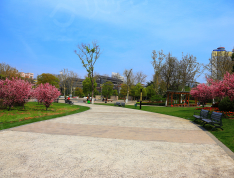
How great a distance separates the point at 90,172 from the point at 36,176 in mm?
1174

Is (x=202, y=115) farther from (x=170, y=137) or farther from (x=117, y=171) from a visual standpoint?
(x=117, y=171)

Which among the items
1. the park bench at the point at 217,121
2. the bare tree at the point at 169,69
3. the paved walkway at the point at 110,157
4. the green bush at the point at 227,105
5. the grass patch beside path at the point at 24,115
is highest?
the bare tree at the point at 169,69

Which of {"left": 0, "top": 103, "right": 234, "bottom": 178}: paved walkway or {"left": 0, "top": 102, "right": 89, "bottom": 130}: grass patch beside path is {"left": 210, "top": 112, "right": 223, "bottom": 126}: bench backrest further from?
{"left": 0, "top": 102, "right": 89, "bottom": 130}: grass patch beside path

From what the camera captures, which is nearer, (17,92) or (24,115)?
(24,115)

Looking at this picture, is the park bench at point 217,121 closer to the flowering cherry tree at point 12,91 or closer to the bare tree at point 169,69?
the flowering cherry tree at point 12,91

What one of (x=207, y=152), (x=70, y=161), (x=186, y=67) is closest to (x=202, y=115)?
(x=207, y=152)

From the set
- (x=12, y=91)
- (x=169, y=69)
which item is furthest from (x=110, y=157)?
(x=169, y=69)

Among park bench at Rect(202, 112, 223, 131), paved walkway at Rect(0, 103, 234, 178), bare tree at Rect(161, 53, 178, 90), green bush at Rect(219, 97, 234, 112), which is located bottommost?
paved walkway at Rect(0, 103, 234, 178)

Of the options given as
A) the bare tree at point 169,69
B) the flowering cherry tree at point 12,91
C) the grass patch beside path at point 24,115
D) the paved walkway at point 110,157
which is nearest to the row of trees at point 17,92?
the flowering cherry tree at point 12,91

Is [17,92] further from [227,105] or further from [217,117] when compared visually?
[227,105]

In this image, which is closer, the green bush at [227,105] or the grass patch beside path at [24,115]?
the grass patch beside path at [24,115]

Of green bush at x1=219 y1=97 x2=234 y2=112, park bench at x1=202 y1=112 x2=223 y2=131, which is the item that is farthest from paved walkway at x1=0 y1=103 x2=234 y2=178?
green bush at x1=219 y1=97 x2=234 y2=112

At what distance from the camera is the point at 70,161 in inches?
180

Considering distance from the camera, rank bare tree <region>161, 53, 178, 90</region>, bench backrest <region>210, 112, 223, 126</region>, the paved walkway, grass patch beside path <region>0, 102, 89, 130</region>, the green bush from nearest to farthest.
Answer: the paved walkway
bench backrest <region>210, 112, 223, 126</region>
grass patch beside path <region>0, 102, 89, 130</region>
the green bush
bare tree <region>161, 53, 178, 90</region>
